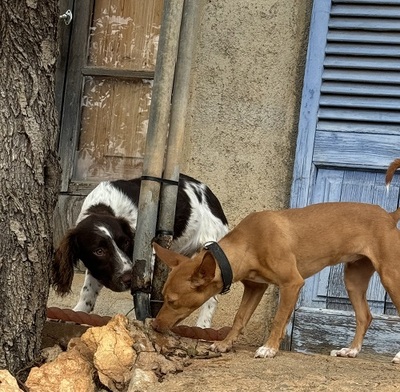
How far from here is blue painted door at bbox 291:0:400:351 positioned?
20.1 ft

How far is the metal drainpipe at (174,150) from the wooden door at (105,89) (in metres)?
1.59

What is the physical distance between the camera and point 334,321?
19.7ft

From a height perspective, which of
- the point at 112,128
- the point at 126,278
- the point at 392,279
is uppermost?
the point at 112,128

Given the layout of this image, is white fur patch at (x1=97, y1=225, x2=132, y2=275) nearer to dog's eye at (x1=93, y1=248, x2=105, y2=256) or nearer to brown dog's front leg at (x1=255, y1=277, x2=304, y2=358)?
dog's eye at (x1=93, y1=248, x2=105, y2=256)

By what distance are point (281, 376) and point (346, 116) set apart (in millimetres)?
2412

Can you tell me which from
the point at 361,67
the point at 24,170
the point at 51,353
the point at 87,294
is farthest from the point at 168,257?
the point at 361,67

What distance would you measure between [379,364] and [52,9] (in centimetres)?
233

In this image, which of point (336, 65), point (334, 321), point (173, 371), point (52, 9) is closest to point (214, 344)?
point (173, 371)

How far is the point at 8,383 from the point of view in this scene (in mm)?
4141

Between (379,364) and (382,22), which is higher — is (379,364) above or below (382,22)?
below

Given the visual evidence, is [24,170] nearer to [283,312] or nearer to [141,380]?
[141,380]

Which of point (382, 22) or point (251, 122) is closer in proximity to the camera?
point (382, 22)

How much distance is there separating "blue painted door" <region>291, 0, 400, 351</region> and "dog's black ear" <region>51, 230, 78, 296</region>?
142 cm

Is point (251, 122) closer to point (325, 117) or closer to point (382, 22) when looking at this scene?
point (325, 117)
